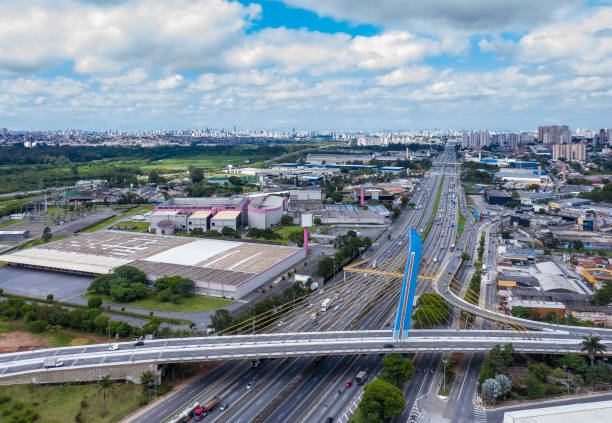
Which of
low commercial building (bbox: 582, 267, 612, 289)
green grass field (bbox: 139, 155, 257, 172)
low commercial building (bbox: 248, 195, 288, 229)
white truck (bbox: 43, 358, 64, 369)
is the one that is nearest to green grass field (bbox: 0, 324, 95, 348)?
white truck (bbox: 43, 358, 64, 369)

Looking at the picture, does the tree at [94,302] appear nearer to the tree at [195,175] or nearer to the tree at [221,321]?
the tree at [221,321]

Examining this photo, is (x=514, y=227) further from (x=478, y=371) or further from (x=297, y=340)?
(x=297, y=340)

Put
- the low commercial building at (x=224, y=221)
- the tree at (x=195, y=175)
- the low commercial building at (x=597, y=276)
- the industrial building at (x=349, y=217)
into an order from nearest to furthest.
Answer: the low commercial building at (x=597, y=276) < the low commercial building at (x=224, y=221) < the industrial building at (x=349, y=217) < the tree at (x=195, y=175)

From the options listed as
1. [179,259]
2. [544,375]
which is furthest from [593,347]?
[179,259]

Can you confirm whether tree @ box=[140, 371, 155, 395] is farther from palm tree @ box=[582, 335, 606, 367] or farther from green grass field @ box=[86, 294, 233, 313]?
palm tree @ box=[582, 335, 606, 367]

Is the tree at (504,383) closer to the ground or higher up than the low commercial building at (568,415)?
closer to the ground

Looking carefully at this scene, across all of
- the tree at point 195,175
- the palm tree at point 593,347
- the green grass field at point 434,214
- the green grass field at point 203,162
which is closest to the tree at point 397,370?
the palm tree at point 593,347

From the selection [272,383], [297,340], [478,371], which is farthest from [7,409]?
[478,371]
